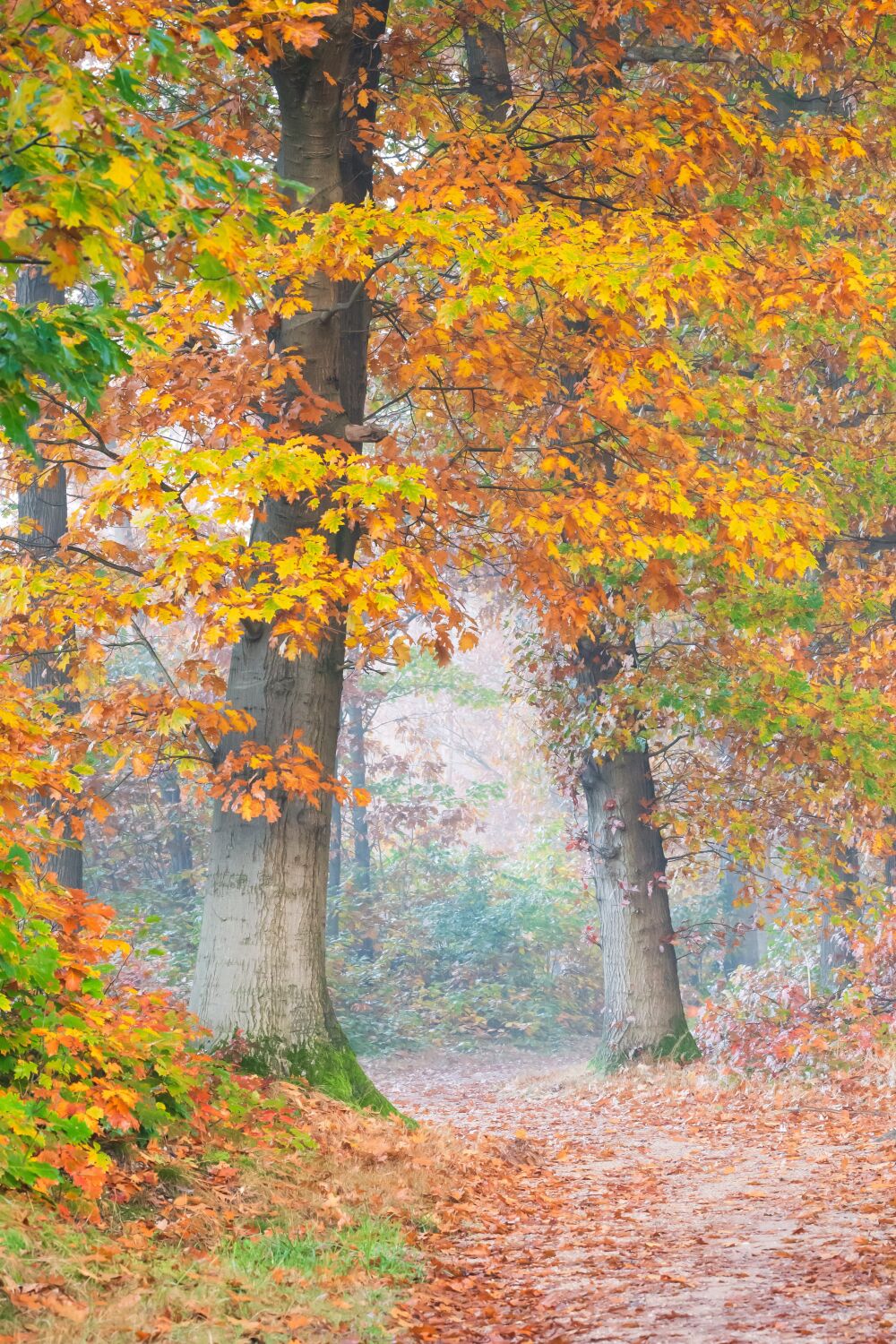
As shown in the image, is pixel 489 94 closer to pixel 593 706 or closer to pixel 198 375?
pixel 198 375

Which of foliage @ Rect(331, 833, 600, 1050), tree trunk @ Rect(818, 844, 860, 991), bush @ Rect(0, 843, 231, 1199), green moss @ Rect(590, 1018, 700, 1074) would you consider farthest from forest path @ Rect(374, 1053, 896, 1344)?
foliage @ Rect(331, 833, 600, 1050)

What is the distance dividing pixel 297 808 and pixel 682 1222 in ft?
11.4

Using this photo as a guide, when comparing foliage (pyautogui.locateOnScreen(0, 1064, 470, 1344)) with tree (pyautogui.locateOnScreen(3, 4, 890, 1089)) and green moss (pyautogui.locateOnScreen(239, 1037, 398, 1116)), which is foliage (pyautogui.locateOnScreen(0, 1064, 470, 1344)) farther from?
tree (pyautogui.locateOnScreen(3, 4, 890, 1089))

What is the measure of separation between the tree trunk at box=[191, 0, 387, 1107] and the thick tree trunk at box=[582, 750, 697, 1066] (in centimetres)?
603

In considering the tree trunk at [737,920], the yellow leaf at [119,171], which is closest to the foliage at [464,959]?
the tree trunk at [737,920]

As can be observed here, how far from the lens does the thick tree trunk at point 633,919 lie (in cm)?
1414

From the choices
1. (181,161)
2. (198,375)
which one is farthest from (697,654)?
(181,161)

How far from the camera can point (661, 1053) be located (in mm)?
13906

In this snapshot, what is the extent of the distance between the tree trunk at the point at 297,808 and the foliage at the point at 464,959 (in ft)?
41.2

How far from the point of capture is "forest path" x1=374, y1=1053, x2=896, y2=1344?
196 inches

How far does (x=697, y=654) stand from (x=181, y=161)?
387 inches

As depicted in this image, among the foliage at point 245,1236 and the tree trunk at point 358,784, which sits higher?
the tree trunk at point 358,784

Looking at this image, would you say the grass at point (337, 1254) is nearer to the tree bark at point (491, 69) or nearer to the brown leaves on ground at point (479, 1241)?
the brown leaves on ground at point (479, 1241)

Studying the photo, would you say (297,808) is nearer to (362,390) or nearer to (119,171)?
(362,390)
